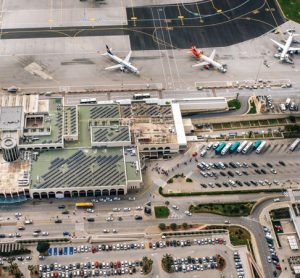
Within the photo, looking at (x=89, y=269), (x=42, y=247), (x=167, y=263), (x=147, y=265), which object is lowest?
(x=167, y=263)

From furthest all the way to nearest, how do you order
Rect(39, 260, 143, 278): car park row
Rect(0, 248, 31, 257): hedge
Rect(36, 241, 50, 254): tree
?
Rect(0, 248, 31, 257): hedge → Rect(36, 241, 50, 254): tree → Rect(39, 260, 143, 278): car park row

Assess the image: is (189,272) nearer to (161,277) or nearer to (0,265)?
(161,277)

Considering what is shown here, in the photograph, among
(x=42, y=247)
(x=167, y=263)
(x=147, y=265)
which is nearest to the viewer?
(x=147, y=265)

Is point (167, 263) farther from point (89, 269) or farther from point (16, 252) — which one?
point (16, 252)

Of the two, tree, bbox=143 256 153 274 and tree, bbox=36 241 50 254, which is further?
tree, bbox=36 241 50 254

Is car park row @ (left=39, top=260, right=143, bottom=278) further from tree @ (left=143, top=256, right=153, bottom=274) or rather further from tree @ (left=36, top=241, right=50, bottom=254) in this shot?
tree @ (left=36, top=241, right=50, bottom=254)

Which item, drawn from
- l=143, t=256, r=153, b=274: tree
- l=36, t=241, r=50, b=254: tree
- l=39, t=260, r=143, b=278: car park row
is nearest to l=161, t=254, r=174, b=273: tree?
l=143, t=256, r=153, b=274: tree

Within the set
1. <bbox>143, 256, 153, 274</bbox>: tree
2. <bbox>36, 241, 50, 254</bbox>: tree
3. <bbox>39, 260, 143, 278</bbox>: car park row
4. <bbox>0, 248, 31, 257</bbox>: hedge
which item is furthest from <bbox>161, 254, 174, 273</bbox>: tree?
<bbox>0, 248, 31, 257</bbox>: hedge

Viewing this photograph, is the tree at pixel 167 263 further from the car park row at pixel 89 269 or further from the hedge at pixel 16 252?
the hedge at pixel 16 252

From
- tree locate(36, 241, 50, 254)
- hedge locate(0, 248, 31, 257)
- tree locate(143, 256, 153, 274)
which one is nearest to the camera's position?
tree locate(143, 256, 153, 274)

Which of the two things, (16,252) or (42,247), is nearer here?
(42,247)

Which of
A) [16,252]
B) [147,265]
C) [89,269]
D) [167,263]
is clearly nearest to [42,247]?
[16,252]

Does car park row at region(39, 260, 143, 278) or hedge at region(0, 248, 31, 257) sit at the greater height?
hedge at region(0, 248, 31, 257)
